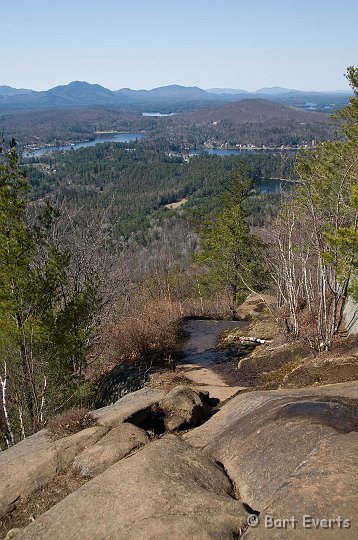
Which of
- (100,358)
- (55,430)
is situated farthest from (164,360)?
(55,430)

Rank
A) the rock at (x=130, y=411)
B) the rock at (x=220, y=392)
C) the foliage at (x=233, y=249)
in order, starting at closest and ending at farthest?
the rock at (x=130, y=411) → the rock at (x=220, y=392) → the foliage at (x=233, y=249)

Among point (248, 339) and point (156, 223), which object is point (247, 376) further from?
point (156, 223)

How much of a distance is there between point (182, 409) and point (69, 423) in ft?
7.37

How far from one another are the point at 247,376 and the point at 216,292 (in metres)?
20.5

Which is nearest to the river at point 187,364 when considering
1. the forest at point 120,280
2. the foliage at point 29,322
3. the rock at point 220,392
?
the forest at point 120,280

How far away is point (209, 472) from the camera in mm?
6188

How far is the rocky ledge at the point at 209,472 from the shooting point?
4.70 m

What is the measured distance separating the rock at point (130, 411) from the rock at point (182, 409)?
0.32m

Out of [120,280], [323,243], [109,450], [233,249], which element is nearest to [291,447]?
[109,450]

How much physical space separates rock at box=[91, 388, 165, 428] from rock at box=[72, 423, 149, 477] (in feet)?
2.39

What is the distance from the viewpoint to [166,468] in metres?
6.12

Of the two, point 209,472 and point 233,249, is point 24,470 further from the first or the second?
point 233,249

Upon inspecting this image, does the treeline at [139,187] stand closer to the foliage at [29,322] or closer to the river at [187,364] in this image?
the river at [187,364]

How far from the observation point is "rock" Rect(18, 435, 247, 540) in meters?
4.84
